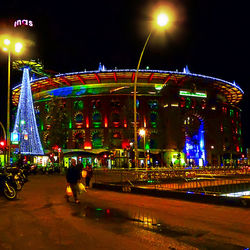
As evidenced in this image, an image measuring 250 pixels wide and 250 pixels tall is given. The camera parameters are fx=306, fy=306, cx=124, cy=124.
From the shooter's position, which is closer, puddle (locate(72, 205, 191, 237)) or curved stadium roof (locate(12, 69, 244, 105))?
puddle (locate(72, 205, 191, 237))

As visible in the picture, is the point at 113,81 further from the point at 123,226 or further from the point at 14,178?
the point at 123,226

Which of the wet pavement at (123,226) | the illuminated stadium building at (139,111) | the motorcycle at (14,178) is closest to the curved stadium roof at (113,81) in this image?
the illuminated stadium building at (139,111)

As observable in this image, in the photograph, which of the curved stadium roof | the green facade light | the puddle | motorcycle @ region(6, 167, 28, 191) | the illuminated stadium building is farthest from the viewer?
the green facade light

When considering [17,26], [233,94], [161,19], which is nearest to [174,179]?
[161,19]

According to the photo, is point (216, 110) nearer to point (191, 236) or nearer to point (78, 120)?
point (78, 120)

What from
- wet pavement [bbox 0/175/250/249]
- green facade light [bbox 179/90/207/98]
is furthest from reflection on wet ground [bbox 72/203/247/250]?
green facade light [bbox 179/90/207/98]

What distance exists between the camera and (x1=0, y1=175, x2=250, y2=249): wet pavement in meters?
6.01

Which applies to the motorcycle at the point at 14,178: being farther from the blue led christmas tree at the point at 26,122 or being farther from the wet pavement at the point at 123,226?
the blue led christmas tree at the point at 26,122

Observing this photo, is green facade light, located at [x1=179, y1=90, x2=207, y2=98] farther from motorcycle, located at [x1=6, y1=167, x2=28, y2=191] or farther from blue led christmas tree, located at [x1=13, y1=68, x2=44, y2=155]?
motorcycle, located at [x1=6, y1=167, x2=28, y2=191]

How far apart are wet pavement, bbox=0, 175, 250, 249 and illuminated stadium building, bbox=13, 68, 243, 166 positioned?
146 feet

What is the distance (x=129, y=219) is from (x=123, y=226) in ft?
3.16

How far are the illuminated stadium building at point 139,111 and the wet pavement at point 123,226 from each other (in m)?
44.4

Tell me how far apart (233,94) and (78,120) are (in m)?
37.1

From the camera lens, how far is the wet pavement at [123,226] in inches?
237
